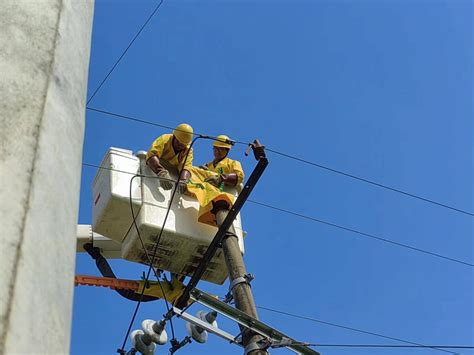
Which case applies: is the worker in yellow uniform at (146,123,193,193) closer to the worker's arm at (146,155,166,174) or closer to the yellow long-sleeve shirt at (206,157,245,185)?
the worker's arm at (146,155,166,174)

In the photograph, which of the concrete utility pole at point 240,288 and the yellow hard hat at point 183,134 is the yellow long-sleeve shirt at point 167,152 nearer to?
the yellow hard hat at point 183,134

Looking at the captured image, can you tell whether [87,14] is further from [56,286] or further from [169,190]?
[169,190]

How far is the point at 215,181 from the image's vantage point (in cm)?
695

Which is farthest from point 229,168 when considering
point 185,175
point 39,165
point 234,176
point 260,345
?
point 39,165

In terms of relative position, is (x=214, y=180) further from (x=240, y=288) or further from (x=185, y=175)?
(x=240, y=288)

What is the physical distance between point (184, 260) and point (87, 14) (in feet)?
15.2

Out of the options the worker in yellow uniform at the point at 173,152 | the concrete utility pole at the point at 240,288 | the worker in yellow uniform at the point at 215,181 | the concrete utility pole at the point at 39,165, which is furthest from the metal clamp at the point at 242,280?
the concrete utility pole at the point at 39,165

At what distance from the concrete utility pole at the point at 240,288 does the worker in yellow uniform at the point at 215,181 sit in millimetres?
566

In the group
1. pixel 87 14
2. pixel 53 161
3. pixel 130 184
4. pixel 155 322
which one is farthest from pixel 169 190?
pixel 53 161

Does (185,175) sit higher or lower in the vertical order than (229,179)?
lower

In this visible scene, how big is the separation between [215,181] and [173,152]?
0.48m

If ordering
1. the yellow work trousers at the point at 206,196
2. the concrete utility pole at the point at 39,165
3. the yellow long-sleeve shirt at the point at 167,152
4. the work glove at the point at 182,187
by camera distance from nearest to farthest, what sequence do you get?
1. the concrete utility pole at the point at 39,165
2. the yellow work trousers at the point at 206,196
3. the work glove at the point at 182,187
4. the yellow long-sleeve shirt at the point at 167,152

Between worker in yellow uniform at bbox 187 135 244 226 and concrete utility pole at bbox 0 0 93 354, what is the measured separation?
435 cm

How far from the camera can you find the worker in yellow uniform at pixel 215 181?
6.39 metres
